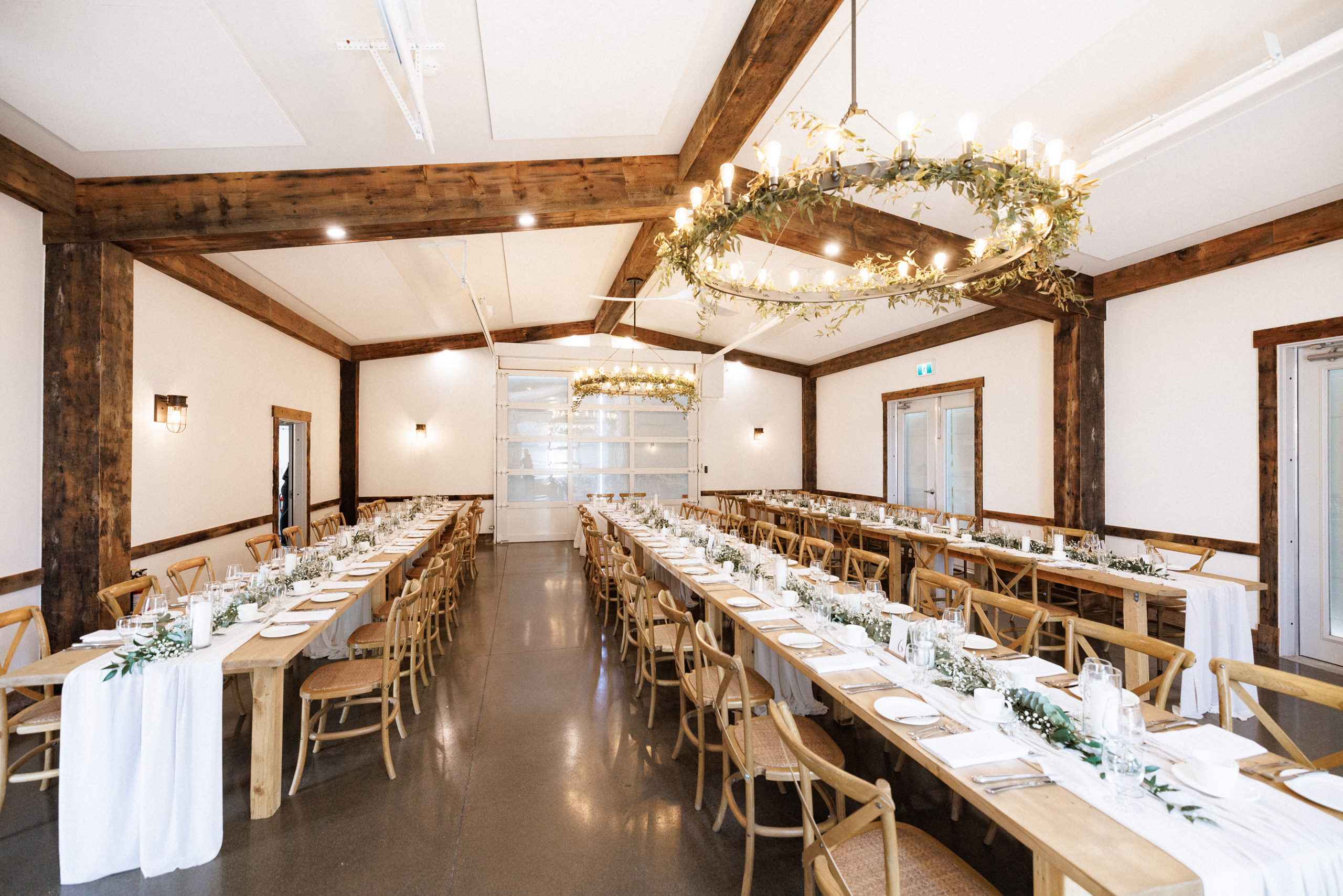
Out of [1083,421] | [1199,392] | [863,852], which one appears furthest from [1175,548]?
[863,852]

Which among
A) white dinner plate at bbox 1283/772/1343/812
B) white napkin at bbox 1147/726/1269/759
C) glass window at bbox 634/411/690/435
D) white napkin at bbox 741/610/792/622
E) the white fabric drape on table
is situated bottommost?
the white fabric drape on table

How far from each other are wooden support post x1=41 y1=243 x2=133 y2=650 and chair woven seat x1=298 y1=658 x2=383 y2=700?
7.40 ft

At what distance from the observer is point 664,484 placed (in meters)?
11.9

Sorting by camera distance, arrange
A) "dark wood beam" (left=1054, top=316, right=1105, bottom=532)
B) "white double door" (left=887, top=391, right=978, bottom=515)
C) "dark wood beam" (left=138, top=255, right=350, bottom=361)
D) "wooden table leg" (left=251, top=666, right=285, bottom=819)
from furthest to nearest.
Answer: "white double door" (left=887, top=391, right=978, bottom=515)
"dark wood beam" (left=1054, top=316, right=1105, bottom=532)
"dark wood beam" (left=138, top=255, right=350, bottom=361)
"wooden table leg" (left=251, top=666, right=285, bottom=819)

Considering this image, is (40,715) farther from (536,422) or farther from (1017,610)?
(536,422)

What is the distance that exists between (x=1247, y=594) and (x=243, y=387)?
10139 millimetres

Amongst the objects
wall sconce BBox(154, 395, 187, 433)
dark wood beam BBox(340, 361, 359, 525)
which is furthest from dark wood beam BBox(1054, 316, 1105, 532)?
dark wood beam BBox(340, 361, 359, 525)

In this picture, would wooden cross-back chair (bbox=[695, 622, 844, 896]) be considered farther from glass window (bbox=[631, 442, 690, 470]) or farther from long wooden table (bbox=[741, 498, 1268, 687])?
glass window (bbox=[631, 442, 690, 470])

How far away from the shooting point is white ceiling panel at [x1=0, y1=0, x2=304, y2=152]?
2770mm

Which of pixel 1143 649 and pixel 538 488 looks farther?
pixel 538 488

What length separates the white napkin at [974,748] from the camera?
1.73m

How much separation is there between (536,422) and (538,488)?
1.26 metres

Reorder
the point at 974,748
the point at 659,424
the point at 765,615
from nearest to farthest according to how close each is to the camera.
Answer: the point at 974,748 → the point at 765,615 → the point at 659,424

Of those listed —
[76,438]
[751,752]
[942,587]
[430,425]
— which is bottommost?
[751,752]
